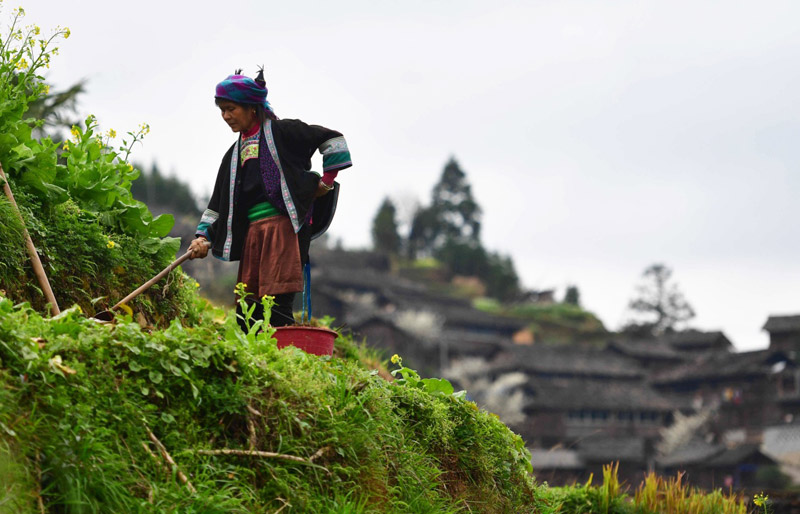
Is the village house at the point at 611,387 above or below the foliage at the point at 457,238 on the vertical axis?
below

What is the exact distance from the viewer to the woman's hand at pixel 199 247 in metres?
6.06

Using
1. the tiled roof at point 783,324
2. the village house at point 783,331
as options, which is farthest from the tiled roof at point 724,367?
the tiled roof at point 783,324

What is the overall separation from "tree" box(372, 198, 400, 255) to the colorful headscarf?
7362 cm

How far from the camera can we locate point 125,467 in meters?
3.63

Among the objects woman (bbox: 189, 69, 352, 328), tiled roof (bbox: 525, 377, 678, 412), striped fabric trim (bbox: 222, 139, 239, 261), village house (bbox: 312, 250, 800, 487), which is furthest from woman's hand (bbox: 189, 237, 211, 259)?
tiled roof (bbox: 525, 377, 678, 412)

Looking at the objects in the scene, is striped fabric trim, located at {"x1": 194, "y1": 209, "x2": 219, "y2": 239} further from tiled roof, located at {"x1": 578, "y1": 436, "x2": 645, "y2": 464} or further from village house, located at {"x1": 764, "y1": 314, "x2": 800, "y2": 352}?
village house, located at {"x1": 764, "y1": 314, "x2": 800, "y2": 352}

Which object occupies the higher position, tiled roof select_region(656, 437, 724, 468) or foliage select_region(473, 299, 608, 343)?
foliage select_region(473, 299, 608, 343)

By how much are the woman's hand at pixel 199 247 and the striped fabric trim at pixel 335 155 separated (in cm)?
94

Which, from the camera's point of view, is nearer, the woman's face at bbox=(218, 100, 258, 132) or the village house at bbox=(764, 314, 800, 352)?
the woman's face at bbox=(218, 100, 258, 132)

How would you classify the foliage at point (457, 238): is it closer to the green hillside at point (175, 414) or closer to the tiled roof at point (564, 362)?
the tiled roof at point (564, 362)

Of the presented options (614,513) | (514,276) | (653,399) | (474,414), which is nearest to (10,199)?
(474,414)

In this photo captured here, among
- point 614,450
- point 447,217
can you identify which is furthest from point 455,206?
point 614,450

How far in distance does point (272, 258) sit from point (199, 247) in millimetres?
489

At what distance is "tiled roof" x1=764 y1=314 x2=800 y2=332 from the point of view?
57.9m
